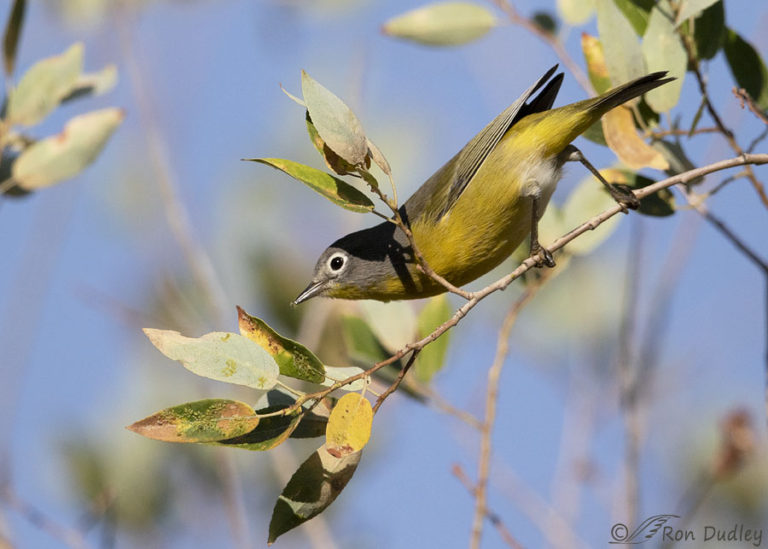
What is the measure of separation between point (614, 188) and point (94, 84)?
232 centimetres

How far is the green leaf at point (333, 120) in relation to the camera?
92.1 inches

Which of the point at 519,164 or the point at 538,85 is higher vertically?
the point at 538,85

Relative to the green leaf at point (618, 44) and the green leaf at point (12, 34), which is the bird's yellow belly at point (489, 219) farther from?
the green leaf at point (12, 34)

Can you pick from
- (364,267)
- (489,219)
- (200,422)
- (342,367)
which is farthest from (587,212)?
(200,422)

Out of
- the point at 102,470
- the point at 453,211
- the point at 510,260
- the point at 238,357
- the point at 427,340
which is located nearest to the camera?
the point at 238,357

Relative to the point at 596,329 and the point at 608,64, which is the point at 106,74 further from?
the point at 596,329

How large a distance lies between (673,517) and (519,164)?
1.55 meters

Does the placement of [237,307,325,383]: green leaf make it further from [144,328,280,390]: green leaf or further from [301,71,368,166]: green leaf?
[301,71,368,166]: green leaf

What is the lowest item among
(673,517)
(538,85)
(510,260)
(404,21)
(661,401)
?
(661,401)

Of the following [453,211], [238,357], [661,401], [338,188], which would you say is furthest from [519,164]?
[661,401]

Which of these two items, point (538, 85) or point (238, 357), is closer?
point (238, 357)

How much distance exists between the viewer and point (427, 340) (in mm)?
2475

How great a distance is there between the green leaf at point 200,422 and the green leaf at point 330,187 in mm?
610

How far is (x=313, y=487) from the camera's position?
8.21 ft
